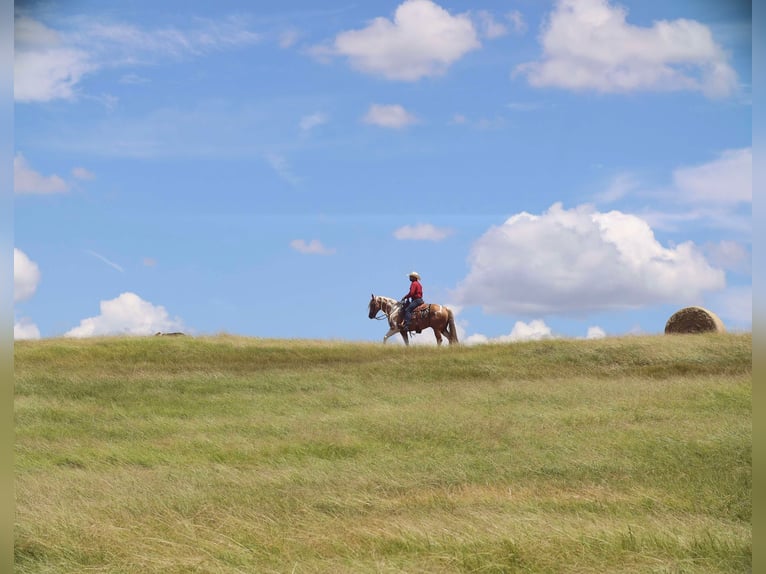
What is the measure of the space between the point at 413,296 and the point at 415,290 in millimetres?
296

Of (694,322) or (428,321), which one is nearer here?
(694,322)

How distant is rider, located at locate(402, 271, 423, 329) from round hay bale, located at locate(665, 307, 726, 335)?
11108mm

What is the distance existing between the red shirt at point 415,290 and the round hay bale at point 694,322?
11094mm

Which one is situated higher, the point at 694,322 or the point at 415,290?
the point at 415,290

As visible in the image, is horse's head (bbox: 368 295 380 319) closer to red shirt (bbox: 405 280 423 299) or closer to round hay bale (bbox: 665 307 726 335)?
red shirt (bbox: 405 280 423 299)

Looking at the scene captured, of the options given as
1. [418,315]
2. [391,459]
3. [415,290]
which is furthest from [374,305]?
[391,459]

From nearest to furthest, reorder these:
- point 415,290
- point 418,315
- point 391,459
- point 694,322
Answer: point 391,459 → point 694,322 → point 415,290 → point 418,315

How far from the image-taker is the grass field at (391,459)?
861 cm

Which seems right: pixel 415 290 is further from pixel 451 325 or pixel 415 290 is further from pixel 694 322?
pixel 694 322

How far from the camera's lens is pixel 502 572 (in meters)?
7.90

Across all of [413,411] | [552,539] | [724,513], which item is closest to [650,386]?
[413,411]

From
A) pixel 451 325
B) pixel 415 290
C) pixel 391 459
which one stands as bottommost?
pixel 391 459

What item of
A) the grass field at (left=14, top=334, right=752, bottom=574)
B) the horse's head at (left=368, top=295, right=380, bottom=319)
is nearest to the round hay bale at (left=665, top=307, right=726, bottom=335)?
the grass field at (left=14, top=334, right=752, bottom=574)

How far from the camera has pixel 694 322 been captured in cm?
3459
